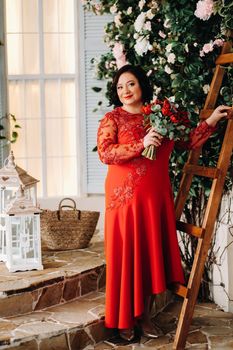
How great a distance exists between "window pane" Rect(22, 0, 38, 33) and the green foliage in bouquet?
1.48 metres

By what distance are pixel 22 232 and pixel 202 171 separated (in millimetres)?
1249

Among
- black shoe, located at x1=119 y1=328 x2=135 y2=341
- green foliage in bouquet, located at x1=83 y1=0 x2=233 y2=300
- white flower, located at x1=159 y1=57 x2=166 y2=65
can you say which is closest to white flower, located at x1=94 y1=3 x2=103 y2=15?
green foliage in bouquet, located at x1=83 y1=0 x2=233 y2=300

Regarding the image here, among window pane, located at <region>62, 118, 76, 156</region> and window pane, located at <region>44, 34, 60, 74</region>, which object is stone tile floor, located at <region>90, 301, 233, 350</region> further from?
window pane, located at <region>44, 34, 60, 74</region>

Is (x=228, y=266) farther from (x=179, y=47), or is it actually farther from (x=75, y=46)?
(x=75, y=46)

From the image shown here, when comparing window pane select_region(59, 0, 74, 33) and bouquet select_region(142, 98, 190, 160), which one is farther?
window pane select_region(59, 0, 74, 33)

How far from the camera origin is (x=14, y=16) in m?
6.11

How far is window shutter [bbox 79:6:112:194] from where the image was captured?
588cm

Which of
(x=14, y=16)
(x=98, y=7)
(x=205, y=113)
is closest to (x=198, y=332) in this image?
(x=205, y=113)

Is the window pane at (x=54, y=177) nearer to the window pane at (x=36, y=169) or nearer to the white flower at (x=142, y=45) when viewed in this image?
the window pane at (x=36, y=169)

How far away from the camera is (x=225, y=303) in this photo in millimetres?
4578

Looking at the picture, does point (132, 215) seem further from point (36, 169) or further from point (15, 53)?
point (15, 53)

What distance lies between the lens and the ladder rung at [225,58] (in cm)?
375

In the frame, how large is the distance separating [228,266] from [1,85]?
2.58 metres

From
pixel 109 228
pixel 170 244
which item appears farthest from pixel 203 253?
pixel 109 228
